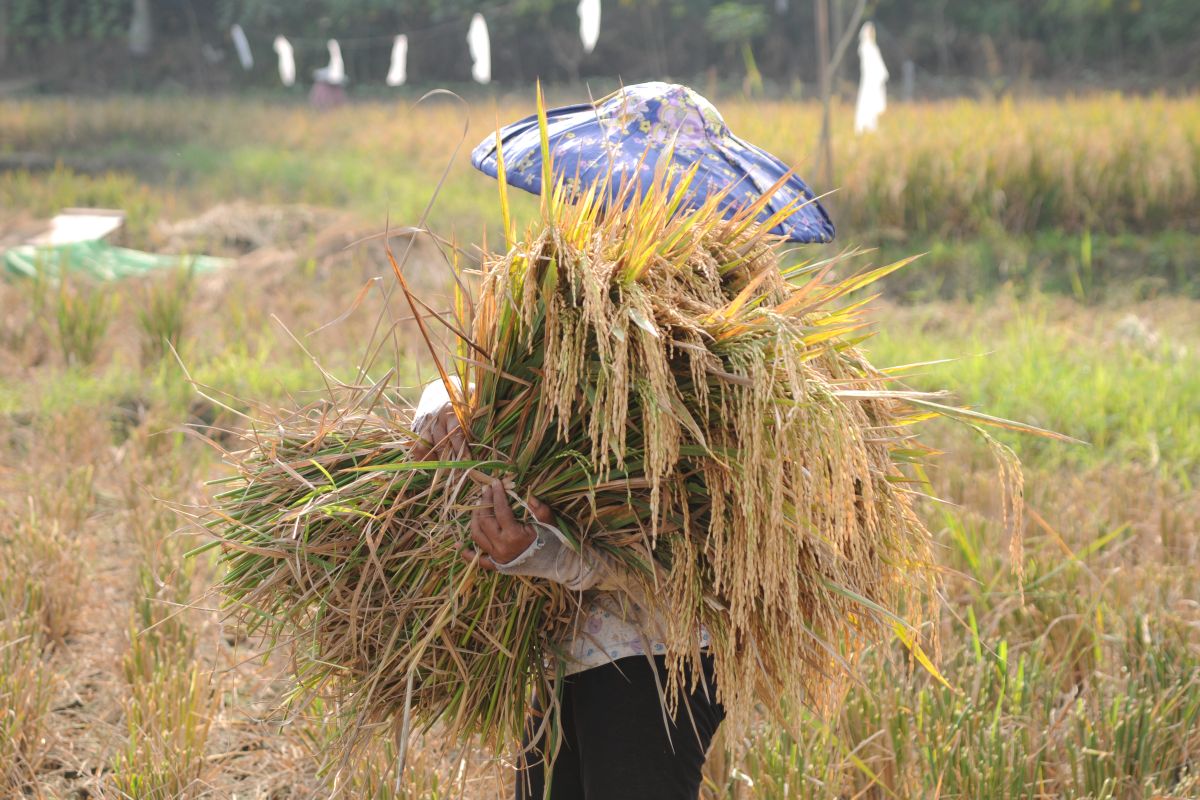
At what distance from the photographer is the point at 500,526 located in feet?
5.27

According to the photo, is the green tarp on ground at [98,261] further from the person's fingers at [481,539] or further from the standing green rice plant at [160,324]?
the person's fingers at [481,539]

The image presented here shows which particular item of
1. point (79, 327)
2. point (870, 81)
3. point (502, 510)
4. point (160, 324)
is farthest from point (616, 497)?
point (870, 81)

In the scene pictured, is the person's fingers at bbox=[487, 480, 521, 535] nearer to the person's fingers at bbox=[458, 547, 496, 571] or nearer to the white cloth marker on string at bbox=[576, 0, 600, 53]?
the person's fingers at bbox=[458, 547, 496, 571]

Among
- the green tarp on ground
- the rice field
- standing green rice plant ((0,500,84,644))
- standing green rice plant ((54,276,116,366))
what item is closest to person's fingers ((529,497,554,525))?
the rice field

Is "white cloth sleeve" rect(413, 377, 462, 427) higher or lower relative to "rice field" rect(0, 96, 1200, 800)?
higher

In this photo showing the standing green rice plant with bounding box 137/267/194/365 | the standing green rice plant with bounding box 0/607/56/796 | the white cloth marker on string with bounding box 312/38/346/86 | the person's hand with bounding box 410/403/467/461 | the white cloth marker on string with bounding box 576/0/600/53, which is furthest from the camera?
the white cloth marker on string with bounding box 312/38/346/86

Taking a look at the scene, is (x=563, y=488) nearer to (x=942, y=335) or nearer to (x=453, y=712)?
(x=453, y=712)

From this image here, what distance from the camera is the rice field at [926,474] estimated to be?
241cm

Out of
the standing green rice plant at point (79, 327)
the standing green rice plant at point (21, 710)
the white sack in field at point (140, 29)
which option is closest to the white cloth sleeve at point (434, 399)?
the standing green rice plant at point (21, 710)

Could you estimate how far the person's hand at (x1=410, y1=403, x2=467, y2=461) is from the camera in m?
1.72

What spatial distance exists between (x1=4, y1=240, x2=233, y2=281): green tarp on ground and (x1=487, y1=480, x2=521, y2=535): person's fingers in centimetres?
599

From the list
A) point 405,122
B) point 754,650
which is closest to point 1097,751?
point 754,650

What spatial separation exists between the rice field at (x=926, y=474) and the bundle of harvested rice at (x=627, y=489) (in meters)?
0.15

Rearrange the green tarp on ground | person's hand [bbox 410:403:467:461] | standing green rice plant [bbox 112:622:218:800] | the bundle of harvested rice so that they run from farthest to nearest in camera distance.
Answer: the green tarp on ground, standing green rice plant [bbox 112:622:218:800], person's hand [bbox 410:403:467:461], the bundle of harvested rice
